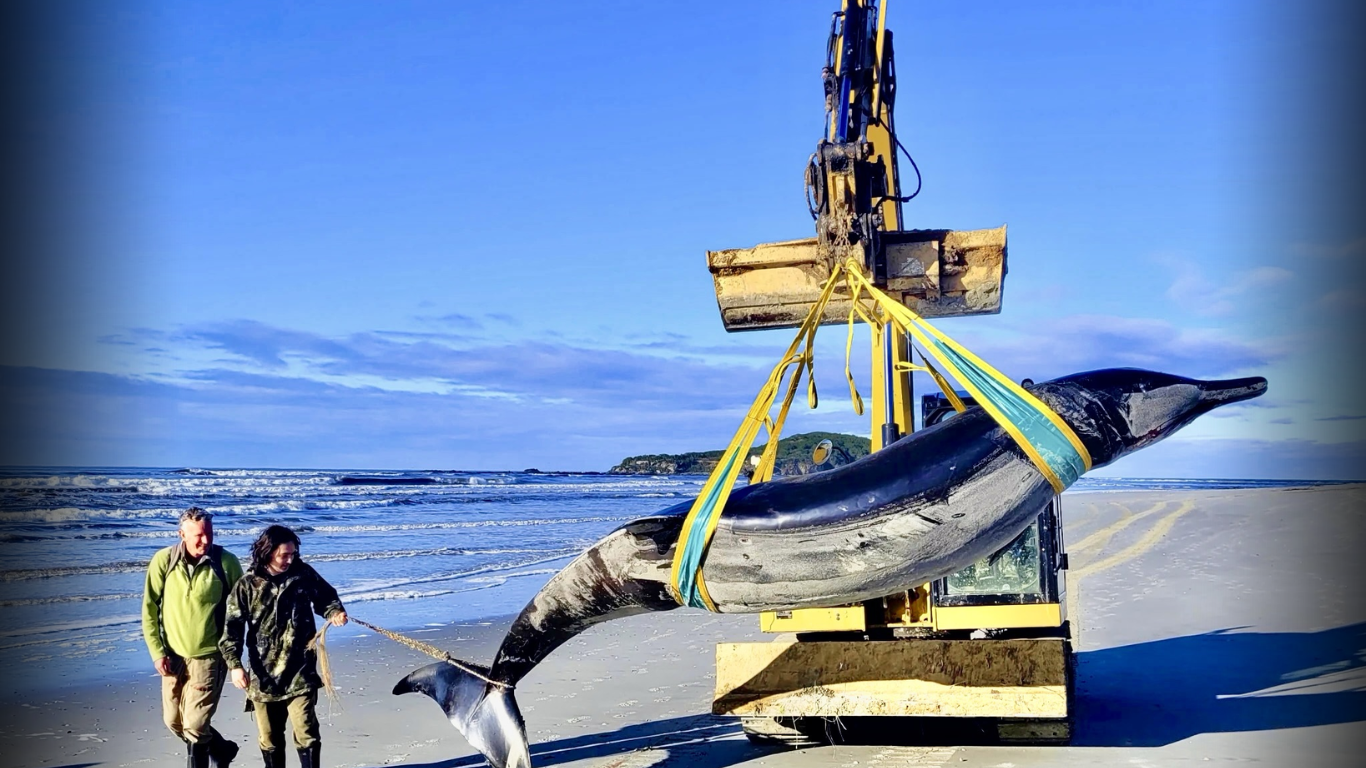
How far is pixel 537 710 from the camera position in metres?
9.72

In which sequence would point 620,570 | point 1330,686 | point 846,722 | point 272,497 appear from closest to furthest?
point 620,570, point 846,722, point 1330,686, point 272,497

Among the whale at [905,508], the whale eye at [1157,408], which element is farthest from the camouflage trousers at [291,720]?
the whale eye at [1157,408]

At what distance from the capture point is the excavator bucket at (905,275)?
7.31 m

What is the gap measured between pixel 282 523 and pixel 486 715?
28.3 m

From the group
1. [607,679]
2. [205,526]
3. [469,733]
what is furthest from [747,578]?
[607,679]

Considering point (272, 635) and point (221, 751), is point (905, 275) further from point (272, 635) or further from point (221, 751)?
point (221, 751)

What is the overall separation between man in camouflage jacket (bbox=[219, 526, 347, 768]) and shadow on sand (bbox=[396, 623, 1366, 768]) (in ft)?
4.01

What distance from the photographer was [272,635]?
22.5 ft

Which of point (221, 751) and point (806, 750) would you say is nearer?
point (221, 751)

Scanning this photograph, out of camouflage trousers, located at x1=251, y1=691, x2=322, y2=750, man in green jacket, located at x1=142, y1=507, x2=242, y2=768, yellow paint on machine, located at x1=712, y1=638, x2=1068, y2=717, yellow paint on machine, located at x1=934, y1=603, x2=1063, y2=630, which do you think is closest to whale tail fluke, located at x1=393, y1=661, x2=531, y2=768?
camouflage trousers, located at x1=251, y1=691, x2=322, y2=750

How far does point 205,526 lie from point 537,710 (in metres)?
3.42

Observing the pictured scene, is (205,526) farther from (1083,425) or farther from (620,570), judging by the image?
(1083,425)

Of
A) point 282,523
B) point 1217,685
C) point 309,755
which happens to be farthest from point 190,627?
point 282,523

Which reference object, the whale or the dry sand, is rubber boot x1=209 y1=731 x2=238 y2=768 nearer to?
the dry sand
